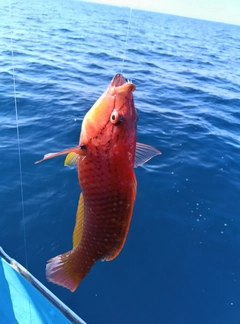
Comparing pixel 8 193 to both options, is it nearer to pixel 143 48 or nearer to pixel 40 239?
pixel 40 239

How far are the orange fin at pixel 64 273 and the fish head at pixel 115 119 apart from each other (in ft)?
3.11

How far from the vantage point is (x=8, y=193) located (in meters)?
6.07

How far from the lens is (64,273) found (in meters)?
2.05

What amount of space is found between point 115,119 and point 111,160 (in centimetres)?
26

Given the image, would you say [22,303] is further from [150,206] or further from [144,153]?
[150,206]

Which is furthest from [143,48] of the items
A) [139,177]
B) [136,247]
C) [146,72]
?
[136,247]

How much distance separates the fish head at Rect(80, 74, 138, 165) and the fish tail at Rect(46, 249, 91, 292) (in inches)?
36.2

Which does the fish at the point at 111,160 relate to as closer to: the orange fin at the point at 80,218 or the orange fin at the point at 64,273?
the orange fin at the point at 80,218

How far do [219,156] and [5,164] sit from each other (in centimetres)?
618

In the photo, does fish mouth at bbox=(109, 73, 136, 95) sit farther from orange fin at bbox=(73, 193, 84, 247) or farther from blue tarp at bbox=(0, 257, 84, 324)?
blue tarp at bbox=(0, 257, 84, 324)

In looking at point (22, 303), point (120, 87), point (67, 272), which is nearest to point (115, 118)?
point (120, 87)

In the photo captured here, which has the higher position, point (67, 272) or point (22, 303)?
point (67, 272)

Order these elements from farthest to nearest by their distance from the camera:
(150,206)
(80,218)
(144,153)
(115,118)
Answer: (150,206)
(80,218)
(144,153)
(115,118)

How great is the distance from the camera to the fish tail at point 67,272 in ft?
6.68
